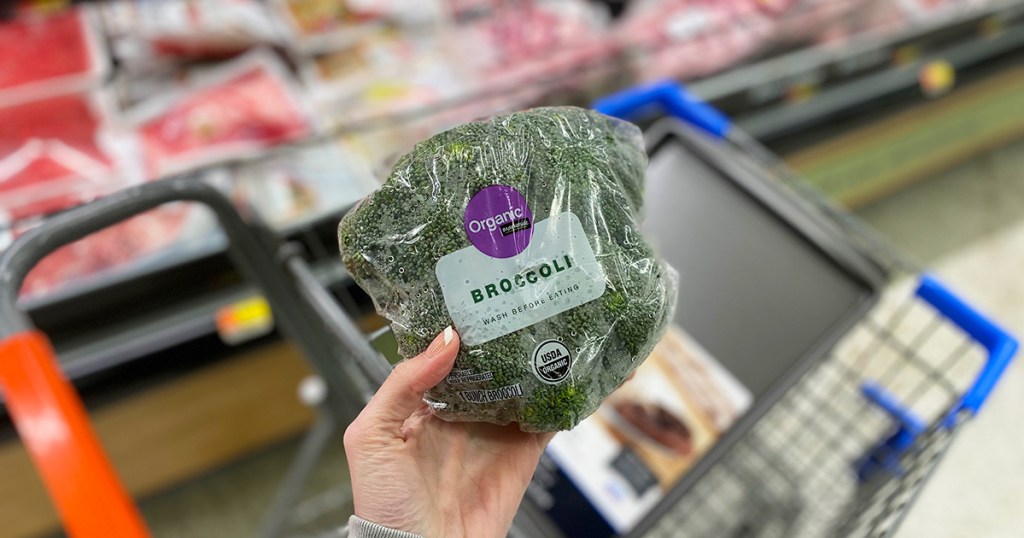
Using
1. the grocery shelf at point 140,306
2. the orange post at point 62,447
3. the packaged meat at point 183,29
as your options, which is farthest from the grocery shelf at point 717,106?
the packaged meat at point 183,29

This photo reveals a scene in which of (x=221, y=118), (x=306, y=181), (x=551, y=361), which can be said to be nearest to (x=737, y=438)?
(x=551, y=361)

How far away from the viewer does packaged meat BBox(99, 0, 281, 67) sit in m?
1.74

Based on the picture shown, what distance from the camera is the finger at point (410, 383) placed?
1.87 feet

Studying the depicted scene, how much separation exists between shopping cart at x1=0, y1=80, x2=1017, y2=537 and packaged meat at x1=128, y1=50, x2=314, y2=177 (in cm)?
67

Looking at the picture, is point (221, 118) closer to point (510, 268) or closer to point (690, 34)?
point (690, 34)

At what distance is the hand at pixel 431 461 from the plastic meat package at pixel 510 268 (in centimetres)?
3

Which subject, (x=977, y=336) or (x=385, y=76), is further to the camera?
(x=385, y=76)

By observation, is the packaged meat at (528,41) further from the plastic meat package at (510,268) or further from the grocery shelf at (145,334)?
the plastic meat package at (510,268)

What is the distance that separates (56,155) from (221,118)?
1.24 feet

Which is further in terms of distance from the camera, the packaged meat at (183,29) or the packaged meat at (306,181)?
the packaged meat at (183,29)

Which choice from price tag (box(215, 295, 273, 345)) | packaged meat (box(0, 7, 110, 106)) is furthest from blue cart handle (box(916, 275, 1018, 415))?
packaged meat (box(0, 7, 110, 106))

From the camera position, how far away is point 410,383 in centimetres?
58

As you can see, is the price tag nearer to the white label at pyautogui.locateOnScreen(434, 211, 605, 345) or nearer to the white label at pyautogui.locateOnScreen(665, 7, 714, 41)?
the white label at pyautogui.locateOnScreen(434, 211, 605, 345)

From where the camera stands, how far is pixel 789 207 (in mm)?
1112
